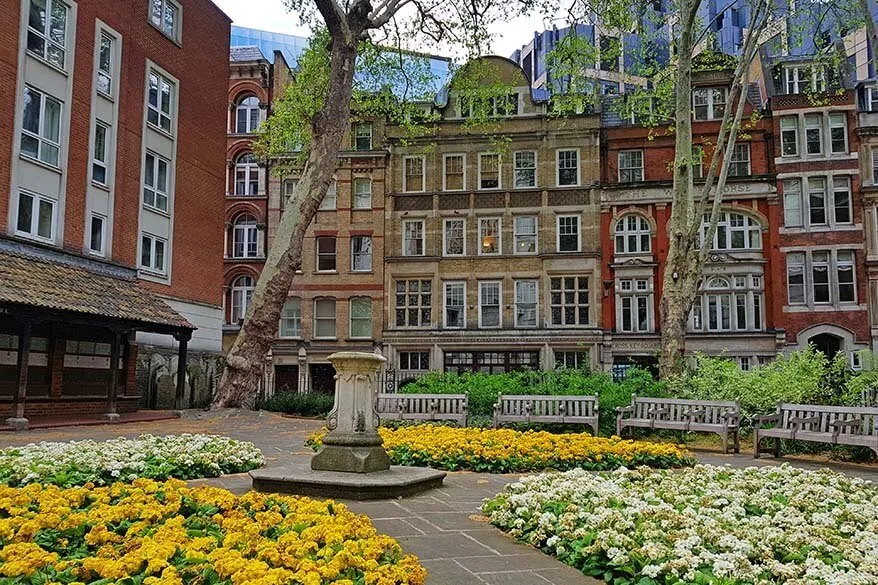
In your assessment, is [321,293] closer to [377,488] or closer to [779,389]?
[779,389]

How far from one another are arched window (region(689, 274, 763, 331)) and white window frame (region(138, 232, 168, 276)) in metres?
21.8

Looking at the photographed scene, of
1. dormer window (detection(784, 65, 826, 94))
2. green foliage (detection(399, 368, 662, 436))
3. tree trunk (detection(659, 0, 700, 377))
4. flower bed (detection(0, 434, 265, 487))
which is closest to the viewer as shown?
flower bed (detection(0, 434, 265, 487))

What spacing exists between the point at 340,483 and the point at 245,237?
31.9m

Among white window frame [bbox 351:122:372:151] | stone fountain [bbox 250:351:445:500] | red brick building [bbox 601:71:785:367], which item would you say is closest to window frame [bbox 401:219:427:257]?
white window frame [bbox 351:122:372:151]

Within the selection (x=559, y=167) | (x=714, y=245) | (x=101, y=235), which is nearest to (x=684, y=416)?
(x=101, y=235)

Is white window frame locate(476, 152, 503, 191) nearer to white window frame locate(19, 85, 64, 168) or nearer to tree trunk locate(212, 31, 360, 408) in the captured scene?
tree trunk locate(212, 31, 360, 408)

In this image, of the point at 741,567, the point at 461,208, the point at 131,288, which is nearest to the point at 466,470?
the point at 741,567

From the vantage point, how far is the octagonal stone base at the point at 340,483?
292 inches

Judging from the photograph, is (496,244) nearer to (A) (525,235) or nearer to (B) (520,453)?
(A) (525,235)

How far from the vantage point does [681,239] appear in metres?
18.5

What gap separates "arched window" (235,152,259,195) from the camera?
38.3m

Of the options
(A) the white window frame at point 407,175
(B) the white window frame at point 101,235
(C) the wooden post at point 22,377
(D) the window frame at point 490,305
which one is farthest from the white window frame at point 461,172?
(C) the wooden post at point 22,377

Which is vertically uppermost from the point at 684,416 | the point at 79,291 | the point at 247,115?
the point at 247,115

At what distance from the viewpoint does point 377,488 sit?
7.44m
